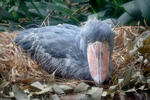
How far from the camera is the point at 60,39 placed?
13.4 ft

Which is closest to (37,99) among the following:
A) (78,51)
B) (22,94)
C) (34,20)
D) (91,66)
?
(22,94)

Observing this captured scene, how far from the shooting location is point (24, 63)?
13.0ft

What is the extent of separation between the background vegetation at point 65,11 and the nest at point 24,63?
402mm

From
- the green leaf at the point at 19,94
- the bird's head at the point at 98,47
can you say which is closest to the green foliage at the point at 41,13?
the bird's head at the point at 98,47

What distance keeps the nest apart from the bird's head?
174 mm

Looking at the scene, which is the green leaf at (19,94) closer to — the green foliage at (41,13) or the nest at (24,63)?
the nest at (24,63)

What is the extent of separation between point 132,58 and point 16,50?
3.54 ft

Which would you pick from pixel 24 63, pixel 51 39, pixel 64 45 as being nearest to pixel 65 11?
→ pixel 51 39

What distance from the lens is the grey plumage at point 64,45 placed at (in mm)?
3781

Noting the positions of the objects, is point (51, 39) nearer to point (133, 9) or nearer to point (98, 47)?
point (98, 47)

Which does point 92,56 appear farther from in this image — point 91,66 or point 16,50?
point 16,50

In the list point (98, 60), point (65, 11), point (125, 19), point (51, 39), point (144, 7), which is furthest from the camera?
point (65, 11)

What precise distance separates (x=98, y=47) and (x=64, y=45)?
16.7 inches

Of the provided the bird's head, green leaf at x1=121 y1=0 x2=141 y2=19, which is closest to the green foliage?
green leaf at x1=121 y1=0 x2=141 y2=19
